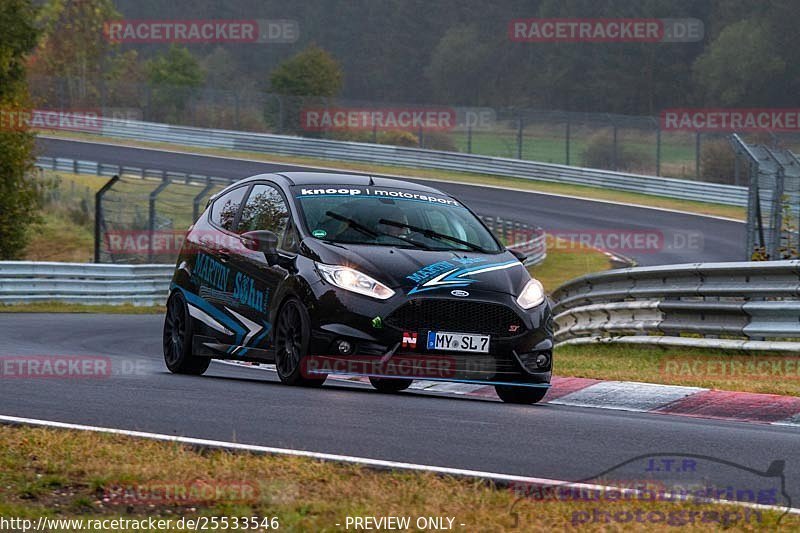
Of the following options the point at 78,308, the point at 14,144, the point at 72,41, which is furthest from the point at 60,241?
the point at 72,41

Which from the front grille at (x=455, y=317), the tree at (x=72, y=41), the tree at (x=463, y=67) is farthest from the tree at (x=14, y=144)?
the tree at (x=463, y=67)

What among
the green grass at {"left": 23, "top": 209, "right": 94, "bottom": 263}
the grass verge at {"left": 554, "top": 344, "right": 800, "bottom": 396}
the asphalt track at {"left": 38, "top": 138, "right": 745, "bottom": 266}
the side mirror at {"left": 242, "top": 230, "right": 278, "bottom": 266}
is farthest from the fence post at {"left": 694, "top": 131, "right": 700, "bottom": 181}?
the side mirror at {"left": 242, "top": 230, "right": 278, "bottom": 266}

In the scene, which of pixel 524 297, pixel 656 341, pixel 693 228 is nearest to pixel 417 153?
pixel 693 228

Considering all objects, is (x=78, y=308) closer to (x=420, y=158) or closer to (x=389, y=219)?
(x=389, y=219)

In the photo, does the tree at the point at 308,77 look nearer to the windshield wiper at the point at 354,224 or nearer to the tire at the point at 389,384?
the tire at the point at 389,384

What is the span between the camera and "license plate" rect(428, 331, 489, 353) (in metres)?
9.32

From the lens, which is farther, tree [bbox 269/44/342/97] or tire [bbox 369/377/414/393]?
tree [bbox 269/44/342/97]

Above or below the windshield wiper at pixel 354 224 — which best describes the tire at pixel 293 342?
below

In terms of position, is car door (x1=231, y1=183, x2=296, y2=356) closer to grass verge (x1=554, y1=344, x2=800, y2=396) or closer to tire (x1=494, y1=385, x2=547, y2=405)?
tire (x1=494, y1=385, x2=547, y2=405)

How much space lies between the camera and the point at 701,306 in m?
12.7

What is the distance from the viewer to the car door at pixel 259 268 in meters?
10.2

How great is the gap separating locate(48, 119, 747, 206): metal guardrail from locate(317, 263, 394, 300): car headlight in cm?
3667

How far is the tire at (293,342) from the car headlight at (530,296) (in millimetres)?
1555

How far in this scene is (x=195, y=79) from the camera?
3369 inches
